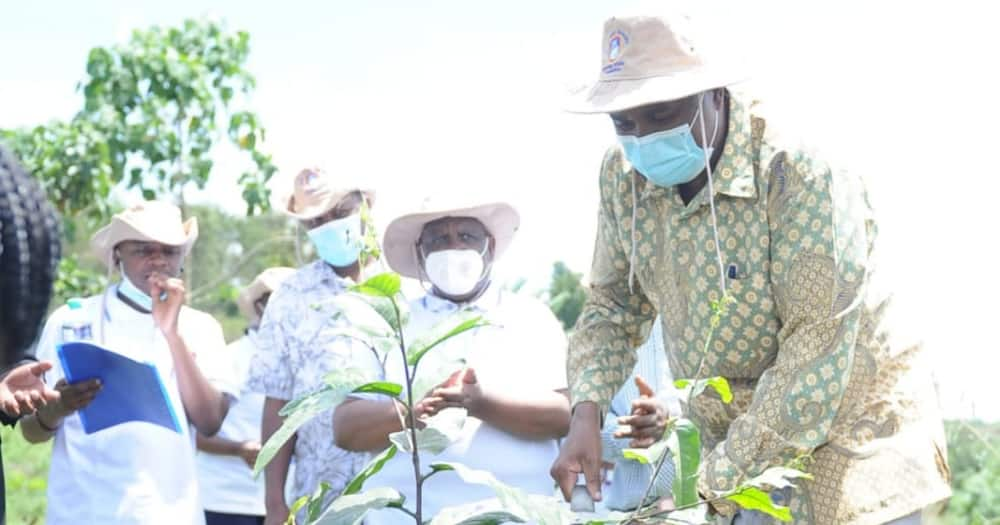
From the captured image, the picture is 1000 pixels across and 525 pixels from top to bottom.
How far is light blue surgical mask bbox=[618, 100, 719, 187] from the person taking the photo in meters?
3.11

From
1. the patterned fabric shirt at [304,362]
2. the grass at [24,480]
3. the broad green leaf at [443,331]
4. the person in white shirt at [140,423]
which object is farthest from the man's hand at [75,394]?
the broad green leaf at [443,331]

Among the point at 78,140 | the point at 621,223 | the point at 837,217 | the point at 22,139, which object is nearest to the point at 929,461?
the point at 837,217

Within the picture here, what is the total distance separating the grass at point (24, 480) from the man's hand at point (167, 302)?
1.11m

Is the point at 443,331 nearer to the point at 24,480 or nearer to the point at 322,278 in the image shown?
the point at 322,278

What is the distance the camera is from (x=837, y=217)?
3.01 meters

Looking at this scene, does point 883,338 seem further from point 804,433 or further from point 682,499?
point 682,499

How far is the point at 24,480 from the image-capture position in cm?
920

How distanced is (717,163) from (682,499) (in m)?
1.04

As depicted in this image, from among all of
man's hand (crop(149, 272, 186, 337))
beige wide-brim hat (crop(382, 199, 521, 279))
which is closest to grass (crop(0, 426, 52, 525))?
man's hand (crop(149, 272, 186, 337))

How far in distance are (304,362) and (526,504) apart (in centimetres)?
278

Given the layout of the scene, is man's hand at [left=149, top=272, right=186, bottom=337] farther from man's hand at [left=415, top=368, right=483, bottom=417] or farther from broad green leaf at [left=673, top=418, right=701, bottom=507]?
broad green leaf at [left=673, top=418, right=701, bottom=507]

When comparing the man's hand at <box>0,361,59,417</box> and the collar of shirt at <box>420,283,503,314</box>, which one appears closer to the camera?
the man's hand at <box>0,361,59,417</box>

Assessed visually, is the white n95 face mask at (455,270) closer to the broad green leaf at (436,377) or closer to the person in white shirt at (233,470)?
the person in white shirt at (233,470)

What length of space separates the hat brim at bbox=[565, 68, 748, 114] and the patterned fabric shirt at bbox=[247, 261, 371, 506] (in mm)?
1782
